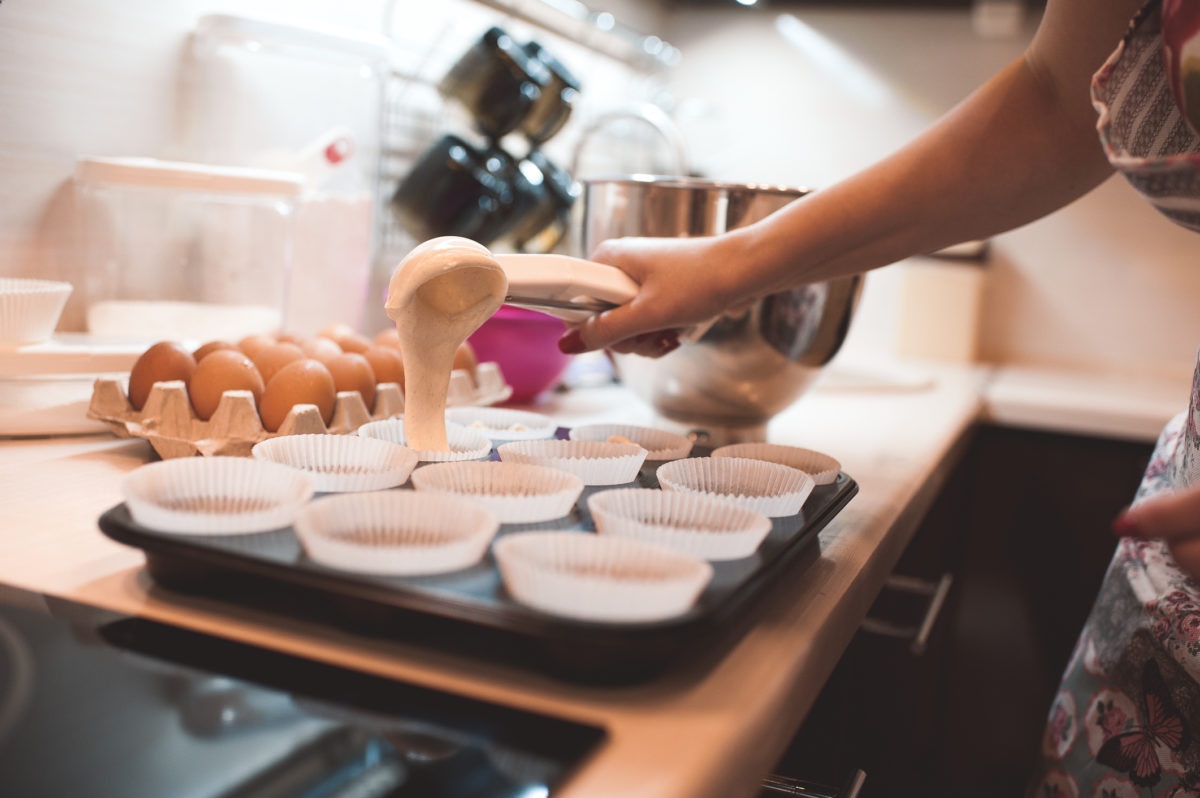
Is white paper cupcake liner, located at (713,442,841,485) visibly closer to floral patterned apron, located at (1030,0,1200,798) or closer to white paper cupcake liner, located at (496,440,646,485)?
white paper cupcake liner, located at (496,440,646,485)

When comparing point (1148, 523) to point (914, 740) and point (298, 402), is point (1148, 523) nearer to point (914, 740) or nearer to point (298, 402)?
point (298, 402)

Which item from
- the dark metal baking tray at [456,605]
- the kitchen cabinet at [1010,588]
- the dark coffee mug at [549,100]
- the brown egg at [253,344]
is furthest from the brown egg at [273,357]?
the kitchen cabinet at [1010,588]

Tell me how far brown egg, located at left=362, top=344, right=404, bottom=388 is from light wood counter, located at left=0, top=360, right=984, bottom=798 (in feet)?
0.67

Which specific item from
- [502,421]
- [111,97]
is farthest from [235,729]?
[111,97]

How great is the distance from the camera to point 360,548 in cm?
46

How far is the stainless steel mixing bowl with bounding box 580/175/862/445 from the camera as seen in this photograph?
98cm

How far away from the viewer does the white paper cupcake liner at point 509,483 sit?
563mm

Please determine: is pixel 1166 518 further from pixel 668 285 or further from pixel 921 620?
pixel 921 620

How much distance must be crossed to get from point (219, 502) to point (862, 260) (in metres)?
0.51

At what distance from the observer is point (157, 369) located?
808mm

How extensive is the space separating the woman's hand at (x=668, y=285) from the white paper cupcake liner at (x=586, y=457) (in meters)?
0.13

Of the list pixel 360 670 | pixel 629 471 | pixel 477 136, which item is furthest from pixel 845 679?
pixel 477 136

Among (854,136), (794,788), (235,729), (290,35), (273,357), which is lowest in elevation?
(794,788)

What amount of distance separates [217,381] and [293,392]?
0.06m
